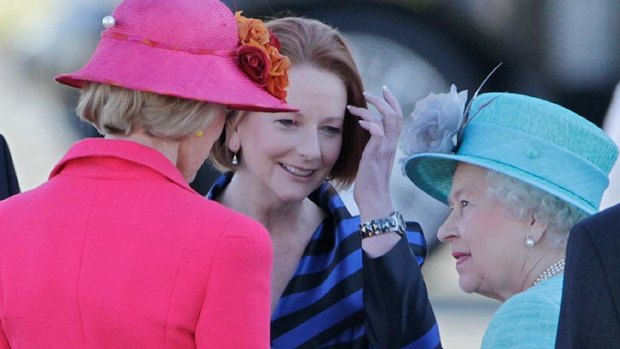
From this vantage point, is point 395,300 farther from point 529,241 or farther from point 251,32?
point 251,32

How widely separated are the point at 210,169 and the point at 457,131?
2.00 metres

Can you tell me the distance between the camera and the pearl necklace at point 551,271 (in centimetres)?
247

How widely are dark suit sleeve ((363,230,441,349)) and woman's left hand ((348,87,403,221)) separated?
0.11m

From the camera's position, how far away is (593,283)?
1.76 m

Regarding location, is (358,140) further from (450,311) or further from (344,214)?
(450,311)

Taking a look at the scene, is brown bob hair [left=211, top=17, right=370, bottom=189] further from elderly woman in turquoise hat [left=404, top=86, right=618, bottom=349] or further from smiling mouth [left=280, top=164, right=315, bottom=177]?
elderly woman in turquoise hat [left=404, top=86, right=618, bottom=349]

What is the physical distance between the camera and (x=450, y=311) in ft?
16.1

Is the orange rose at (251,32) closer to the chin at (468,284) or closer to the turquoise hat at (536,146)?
the turquoise hat at (536,146)

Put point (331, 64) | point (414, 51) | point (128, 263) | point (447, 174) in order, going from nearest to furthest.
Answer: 1. point (128, 263)
2. point (447, 174)
3. point (331, 64)
4. point (414, 51)

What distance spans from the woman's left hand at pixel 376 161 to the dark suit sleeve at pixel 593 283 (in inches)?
42.8

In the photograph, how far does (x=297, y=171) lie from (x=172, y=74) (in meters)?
0.86

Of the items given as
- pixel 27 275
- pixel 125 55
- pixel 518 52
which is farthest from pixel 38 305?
pixel 518 52

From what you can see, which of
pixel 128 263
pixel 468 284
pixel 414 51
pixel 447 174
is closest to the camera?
pixel 128 263

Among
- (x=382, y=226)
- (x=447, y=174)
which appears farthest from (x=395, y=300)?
(x=447, y=174)
